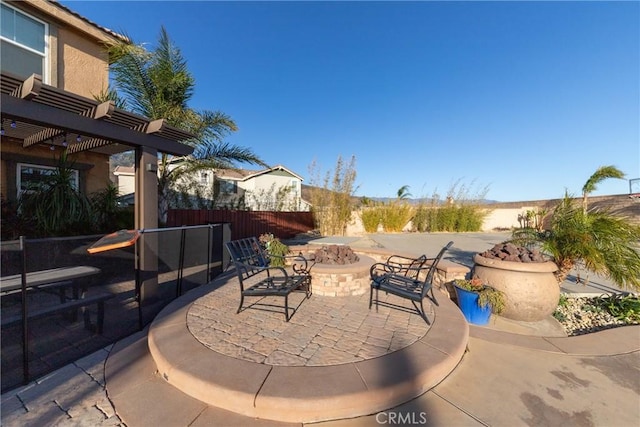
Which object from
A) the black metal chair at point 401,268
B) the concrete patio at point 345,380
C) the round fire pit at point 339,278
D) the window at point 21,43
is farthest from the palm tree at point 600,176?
the window at point 21,43

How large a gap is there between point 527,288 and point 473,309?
0.74 metres

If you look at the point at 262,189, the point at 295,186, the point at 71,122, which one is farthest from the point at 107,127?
the point at 295,186

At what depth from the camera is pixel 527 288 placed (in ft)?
10.2

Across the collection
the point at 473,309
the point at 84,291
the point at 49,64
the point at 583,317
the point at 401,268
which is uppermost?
the point at 49,64

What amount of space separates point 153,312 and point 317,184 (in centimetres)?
869

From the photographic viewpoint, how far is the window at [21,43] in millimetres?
5008

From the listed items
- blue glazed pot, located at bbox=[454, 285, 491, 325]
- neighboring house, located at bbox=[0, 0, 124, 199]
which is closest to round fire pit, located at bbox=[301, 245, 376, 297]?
blue glazed pot, located at bbox=[454, 285, 491, 325]

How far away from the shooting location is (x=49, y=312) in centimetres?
233

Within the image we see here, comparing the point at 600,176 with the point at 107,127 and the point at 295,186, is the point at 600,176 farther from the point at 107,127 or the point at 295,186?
the point at 295,186

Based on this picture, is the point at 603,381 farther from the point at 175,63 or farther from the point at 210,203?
the point at 210,203

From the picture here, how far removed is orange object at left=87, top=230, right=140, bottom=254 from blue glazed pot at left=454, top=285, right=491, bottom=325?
4.18 meters

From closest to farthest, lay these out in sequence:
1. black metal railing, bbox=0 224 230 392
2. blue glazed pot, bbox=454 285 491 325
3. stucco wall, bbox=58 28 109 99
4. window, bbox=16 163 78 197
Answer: black metal railing, bbox=0 224 230 392
blue glazed pot, bbox=454 285 491 325
window, bbox=16 163 78 197
stucco wall, bbox=58 28 109 99

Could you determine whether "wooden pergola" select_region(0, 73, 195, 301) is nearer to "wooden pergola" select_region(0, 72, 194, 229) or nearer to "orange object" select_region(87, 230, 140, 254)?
"wooden pergola" select_region(0, 72, 194, 229)

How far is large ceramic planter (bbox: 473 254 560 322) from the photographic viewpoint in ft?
10.2
